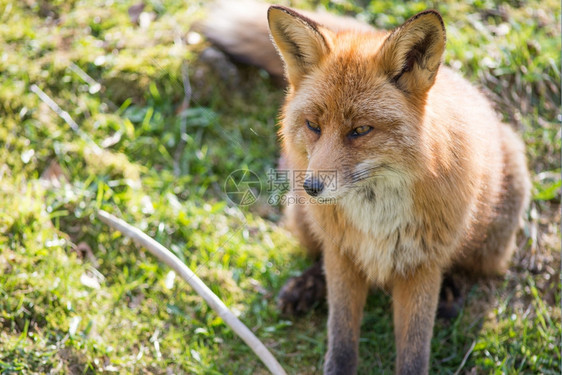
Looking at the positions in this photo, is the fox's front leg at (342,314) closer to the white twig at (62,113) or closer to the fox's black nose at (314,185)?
the fox's black nose at (314,185)

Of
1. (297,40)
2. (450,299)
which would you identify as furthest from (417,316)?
(297,40)

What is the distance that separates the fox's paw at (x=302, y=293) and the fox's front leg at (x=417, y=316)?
82 centimetres

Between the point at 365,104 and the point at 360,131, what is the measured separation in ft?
0.45

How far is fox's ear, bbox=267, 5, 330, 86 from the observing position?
2.76 metres

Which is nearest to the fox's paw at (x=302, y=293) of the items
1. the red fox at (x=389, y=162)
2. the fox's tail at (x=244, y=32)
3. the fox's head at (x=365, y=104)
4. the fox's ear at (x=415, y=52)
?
the red fox at (x=389, y=162)

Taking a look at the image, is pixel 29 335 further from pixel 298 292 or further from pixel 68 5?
pixel 68 5

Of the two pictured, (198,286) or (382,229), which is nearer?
Result: (382,229)

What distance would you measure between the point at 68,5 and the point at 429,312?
14.2 ft

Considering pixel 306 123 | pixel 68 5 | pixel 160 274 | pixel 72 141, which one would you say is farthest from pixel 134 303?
pixel 68 5

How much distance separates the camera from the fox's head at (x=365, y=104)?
257cm

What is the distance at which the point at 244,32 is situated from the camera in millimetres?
4672

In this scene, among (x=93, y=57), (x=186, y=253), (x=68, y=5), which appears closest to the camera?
(x=186, y=253)

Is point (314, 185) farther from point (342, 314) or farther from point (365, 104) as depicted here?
point (342, 314)

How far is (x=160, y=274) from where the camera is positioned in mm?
3781
